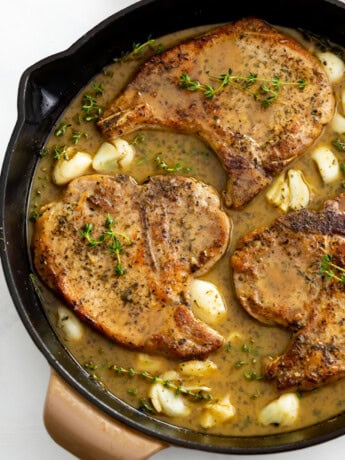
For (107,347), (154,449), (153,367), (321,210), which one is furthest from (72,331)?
(321,210)

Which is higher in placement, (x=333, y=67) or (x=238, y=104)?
(x=333, y=67)

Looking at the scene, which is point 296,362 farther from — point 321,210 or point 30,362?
point 30,362

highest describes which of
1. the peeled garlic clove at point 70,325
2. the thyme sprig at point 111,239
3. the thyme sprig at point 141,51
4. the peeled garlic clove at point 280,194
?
the thyme sprig at point 141,51

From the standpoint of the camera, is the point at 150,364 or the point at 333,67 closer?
the point at 150,364

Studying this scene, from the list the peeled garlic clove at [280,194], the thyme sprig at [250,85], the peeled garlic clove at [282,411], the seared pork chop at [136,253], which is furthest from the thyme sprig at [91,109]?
the peeled garlic clove at [282,411]

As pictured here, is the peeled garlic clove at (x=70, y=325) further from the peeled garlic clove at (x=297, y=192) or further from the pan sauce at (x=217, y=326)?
the peeled garlic clove at (x=297, y=192)

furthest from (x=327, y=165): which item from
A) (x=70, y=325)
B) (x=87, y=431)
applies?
(x=87, y=431)

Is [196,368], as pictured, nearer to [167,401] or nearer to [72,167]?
[167,401]

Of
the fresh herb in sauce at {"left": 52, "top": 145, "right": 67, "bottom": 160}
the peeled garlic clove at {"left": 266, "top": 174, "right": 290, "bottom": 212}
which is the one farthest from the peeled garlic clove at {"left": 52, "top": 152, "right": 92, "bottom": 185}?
the peeled garlic clove at {"left": 266, "top": 174, "right": 290, "bottom": 212}
